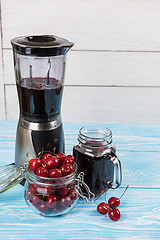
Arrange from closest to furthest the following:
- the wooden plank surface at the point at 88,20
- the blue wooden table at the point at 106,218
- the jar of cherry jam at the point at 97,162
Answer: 1. the blue wooden table at the point at 106,218
2. the jar of cherry jam at the point at 97,162
3. the wooden plank surface at the point at 88,20

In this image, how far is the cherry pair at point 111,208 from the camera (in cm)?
72

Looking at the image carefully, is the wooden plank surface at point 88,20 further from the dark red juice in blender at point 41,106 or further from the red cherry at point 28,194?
the red cherry at point 28,194

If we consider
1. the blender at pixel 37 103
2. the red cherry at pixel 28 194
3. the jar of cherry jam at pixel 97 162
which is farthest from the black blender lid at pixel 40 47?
the red cherry at pixel 28 194

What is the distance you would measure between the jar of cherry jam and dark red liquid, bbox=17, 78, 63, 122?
0.10 meters

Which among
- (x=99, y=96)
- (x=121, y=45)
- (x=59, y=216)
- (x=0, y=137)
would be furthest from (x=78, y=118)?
(x=59, y=216)

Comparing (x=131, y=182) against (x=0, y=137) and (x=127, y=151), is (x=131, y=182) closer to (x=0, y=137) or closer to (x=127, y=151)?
(x=127, y=151)

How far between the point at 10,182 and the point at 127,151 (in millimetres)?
405

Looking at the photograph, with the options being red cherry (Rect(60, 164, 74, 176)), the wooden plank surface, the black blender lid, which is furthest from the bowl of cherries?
the wooden plank surface

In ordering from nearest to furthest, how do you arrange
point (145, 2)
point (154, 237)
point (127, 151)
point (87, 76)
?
point (154, 237)
point (127, 151)
point (145, 2)
point (87, 76)

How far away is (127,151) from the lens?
40.8 inches

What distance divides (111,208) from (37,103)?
0.32 metres

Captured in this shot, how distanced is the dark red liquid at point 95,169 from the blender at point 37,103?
0.08m

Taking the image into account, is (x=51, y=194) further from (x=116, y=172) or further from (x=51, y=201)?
(x=116, y=172)

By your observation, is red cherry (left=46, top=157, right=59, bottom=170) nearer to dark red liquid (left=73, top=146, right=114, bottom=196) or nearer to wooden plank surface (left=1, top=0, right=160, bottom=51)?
dark red liquid (left=73, top=146, right=114, bottom=196)
